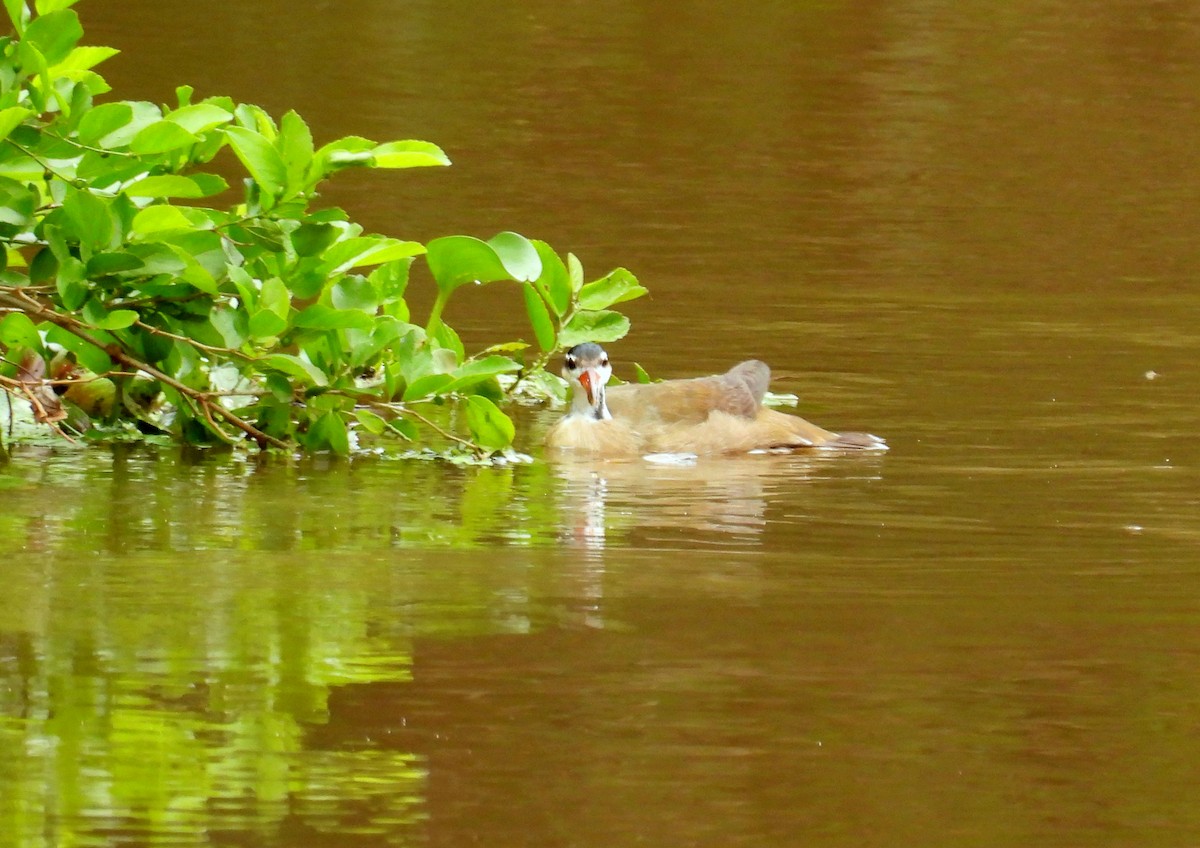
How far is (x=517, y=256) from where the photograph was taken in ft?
28.0

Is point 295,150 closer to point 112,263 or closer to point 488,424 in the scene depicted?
point 112,263

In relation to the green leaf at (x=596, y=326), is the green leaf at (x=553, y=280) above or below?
above


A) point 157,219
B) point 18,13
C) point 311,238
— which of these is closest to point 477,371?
point 311,238

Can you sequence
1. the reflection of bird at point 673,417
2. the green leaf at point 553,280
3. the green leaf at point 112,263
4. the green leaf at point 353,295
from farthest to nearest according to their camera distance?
the reflection of bird at point 673,417 → the green leaf at point 553,280 → the green leaf at point 353,295 → the green leaf at point 112,263

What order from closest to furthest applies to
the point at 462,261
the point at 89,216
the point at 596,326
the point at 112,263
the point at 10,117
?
the point at 10,117 → the point at 89,216 → the point at 112,263 → the point at 462,261 → the point at 596,326

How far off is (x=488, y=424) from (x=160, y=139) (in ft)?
5.04

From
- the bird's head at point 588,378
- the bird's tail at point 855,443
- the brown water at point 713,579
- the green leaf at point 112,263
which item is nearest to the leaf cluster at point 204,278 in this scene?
the green leaf at point 112,263

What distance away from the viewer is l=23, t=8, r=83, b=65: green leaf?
25.2 feet

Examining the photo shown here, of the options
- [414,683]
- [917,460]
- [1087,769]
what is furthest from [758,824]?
[917,460]

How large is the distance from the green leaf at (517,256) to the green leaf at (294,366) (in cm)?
80

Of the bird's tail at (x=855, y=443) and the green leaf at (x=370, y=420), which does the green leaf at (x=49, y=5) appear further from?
the bird's tail at (x=855, y=443)

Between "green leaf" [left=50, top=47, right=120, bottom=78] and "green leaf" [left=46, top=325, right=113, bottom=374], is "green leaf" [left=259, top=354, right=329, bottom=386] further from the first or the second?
"green leaf" [left=50, top=47, right=120, bottom=78]

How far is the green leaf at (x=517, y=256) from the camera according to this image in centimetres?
849

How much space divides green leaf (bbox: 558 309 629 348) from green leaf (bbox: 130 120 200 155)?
1863mm
